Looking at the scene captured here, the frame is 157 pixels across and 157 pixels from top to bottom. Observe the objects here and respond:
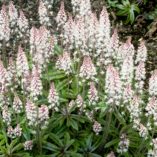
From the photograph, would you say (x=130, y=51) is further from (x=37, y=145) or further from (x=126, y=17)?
(x=126, y=17)

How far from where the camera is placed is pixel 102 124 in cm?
729

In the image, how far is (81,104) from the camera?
688 centimetres

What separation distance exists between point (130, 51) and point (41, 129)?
187 centimetres

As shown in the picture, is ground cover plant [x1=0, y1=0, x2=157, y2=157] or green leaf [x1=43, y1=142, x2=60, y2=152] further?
green leaf [x1=43, y1=142, x2=60, y2=152]

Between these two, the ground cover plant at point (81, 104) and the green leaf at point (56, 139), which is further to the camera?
the green leaf at point (56, 139)

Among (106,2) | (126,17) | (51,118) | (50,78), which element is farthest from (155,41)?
(51,118)

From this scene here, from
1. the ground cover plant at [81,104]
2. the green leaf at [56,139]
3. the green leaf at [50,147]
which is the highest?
the ground cover plant at [81,104]

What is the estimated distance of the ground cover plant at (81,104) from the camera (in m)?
6.50

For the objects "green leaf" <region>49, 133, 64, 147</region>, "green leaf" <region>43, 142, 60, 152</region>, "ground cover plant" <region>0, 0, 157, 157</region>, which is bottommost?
"green leaf" <region>43, 142, 60, 152</region>

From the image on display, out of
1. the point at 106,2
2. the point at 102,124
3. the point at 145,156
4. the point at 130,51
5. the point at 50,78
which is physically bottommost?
the point at 145,156

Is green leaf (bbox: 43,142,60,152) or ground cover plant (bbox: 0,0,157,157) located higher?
ground cover plant (bbox: 0,0,157,157)

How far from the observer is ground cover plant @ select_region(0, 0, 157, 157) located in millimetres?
6504

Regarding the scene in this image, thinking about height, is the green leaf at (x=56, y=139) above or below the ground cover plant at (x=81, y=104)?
below

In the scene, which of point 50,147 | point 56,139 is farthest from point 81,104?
point 50,147
